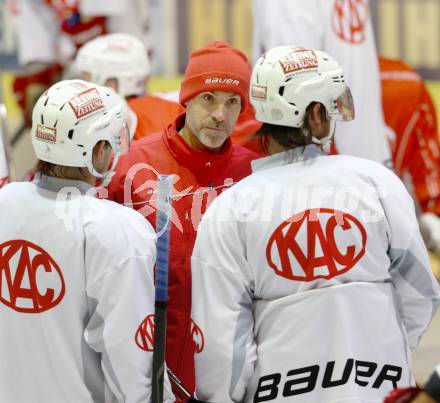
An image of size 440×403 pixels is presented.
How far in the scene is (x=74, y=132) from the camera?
2889 millimetres

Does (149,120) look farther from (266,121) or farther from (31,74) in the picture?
(31,74)

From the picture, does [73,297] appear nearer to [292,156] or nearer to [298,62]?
[292,156]

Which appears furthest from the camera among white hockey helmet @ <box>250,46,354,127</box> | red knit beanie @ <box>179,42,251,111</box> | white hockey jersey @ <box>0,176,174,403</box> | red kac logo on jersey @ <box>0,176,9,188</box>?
red kac logo on jersey @ <box>0,176,9,188</box>

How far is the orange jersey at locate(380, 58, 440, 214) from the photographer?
17.6 feet

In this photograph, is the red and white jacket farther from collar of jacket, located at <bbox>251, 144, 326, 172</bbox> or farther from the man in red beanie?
collar of jacket, located at <bbox>251, 144, 326, 172</bbox>

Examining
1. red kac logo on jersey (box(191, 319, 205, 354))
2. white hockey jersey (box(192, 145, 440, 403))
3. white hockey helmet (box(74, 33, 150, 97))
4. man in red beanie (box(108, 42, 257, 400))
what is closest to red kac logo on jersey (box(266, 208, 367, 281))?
white hockey jersey (box(192, 145, 440, 403))

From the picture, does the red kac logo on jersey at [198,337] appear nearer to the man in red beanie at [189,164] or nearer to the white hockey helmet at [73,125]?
the man in red beanie at [189,164]

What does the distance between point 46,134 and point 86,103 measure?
13 cm

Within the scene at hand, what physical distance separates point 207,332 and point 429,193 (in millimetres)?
2784

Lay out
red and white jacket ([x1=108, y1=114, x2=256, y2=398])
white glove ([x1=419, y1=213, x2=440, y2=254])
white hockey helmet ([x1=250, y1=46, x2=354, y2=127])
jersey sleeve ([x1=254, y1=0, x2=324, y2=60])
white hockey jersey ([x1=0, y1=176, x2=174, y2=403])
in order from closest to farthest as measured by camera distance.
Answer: white hockey jersey ([x1=0, y1=176, x2=174, y2=403]), white hockey helmet ([x1=250, y1=46, x2=354, y2=127]), red and white jacket ([x1=108, y1=114, x2=256, y2=398]), jersey sleeve ([x1=254, y1=0, x2=324, y2=60]), white glove ([x1=419, y1=213, x2=440, y2=254])

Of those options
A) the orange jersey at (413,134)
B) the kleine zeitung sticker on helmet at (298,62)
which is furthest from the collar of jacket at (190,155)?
the orange jersey at (413,134)

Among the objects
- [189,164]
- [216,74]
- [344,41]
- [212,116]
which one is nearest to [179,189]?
[189,164]

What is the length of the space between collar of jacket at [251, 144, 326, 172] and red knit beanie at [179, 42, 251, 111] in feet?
1.58

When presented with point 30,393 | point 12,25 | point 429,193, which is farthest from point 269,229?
point 12,25
